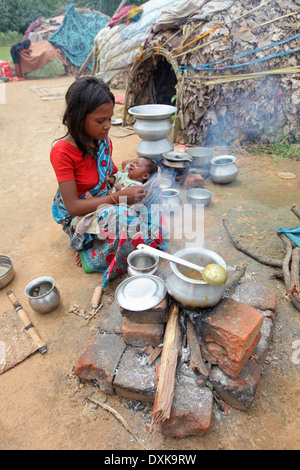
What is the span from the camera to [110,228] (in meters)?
2.45

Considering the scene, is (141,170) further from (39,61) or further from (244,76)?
(39,61)

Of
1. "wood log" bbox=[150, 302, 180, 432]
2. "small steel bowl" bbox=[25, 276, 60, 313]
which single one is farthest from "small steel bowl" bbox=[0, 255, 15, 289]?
"wood log" bbox=[150, 302, 180, 432]

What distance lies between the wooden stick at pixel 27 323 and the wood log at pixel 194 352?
1.11m

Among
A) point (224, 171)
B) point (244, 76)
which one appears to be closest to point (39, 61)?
point (244, 76)

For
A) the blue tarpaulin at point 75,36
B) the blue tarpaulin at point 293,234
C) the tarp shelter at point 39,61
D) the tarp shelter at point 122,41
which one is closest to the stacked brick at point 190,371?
the blue tarpaulin at point 293,234

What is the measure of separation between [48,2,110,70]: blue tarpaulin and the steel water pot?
510 inches

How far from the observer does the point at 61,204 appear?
106 inches

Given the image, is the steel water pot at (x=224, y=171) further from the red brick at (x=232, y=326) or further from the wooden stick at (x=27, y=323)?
the wooden stick at (x=27, y=323)

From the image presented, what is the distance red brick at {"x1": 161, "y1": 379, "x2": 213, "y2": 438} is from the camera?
153 centimetres

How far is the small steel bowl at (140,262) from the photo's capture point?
2.23 metres

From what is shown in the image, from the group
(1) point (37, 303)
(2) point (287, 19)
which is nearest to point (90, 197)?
(1) point (37, 303)

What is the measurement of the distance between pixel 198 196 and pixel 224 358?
249 cm

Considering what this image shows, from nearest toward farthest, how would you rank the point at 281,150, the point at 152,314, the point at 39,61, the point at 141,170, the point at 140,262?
the point at 152,314 < the point at 140,262 < the point at 141,170 < the point at 281,150 < the point at 39,61

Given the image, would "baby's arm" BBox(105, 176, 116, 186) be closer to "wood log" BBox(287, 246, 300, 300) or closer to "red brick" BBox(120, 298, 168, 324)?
"red brick" BBox(120, 298, 168, 324)
